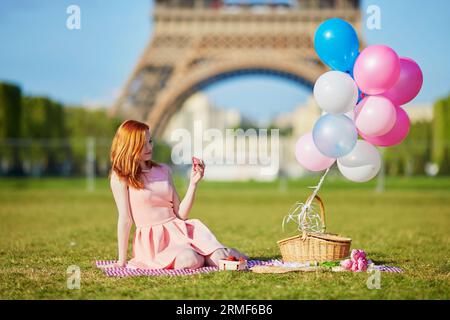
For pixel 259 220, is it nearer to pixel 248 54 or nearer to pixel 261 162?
pixel 248 54

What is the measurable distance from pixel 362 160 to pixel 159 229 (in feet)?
5.29

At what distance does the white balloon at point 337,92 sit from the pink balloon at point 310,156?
16.3 inches

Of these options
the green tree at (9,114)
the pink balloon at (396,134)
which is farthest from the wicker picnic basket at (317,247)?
the green tree at (9,114)

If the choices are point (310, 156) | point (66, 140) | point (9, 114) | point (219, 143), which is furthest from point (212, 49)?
point (310, 156)

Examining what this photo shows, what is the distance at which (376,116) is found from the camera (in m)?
4.61

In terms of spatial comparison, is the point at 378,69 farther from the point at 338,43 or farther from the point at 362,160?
the point at 362,160

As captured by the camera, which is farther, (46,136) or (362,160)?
(46,136)

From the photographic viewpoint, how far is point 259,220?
1038 cm

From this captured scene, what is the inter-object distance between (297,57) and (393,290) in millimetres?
25840

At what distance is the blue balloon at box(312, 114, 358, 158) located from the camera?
461 centimetres

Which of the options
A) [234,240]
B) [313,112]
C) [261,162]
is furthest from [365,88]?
[313,112]

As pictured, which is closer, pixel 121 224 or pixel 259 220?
pixel 121 224

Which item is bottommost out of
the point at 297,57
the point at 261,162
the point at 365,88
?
the point at 261,162

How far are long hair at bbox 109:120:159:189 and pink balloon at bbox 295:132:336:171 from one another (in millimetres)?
1323
